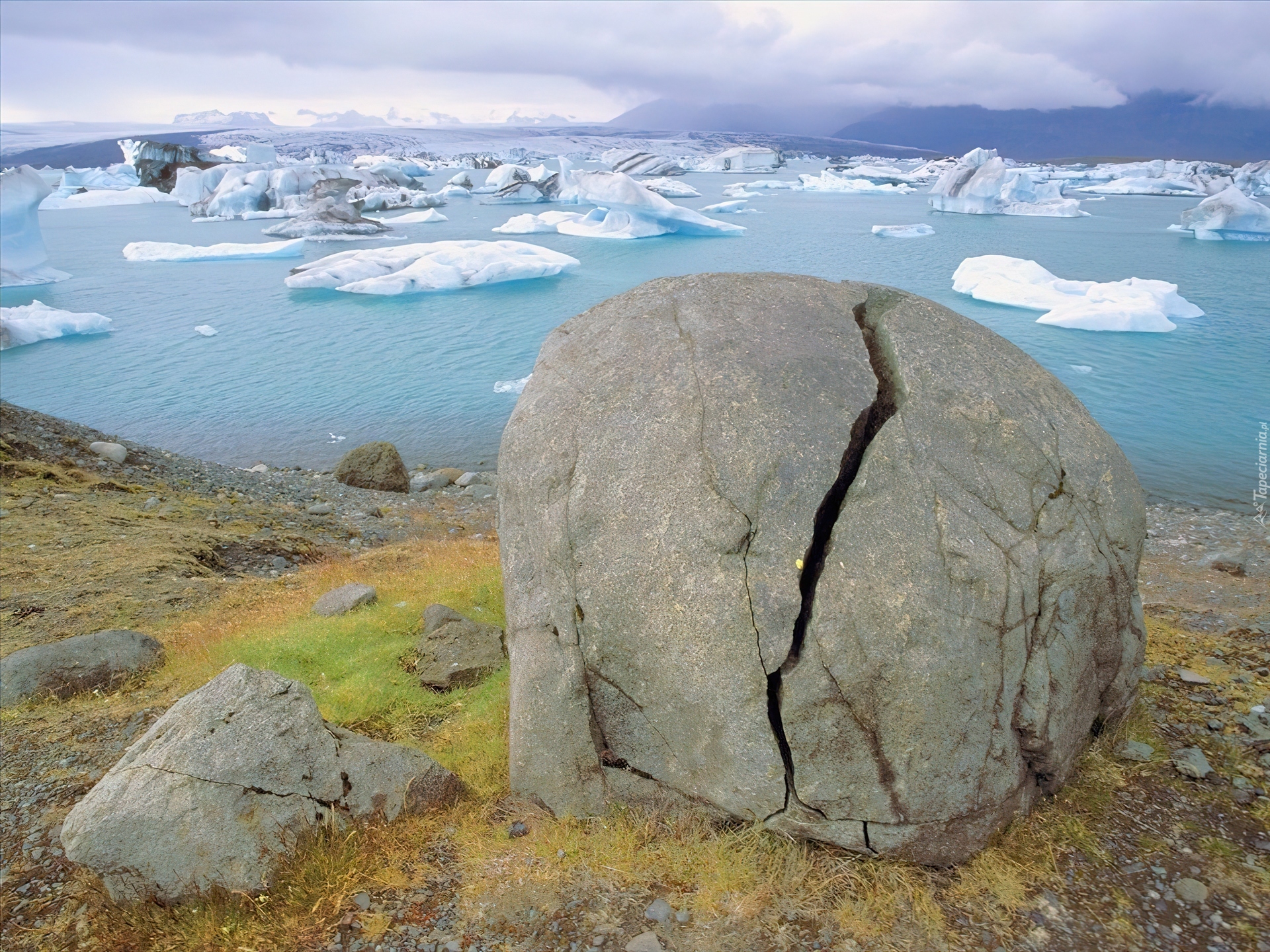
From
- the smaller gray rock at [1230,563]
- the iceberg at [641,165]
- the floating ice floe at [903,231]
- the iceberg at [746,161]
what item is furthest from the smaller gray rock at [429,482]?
the iceberg at [746,161]

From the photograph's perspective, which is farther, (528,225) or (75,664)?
(528,225)

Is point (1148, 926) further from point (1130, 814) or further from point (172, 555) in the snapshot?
point (172, 555)

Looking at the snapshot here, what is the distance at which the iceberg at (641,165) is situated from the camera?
9169 cm

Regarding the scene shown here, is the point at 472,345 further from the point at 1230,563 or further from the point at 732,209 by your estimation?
the point at 732,209

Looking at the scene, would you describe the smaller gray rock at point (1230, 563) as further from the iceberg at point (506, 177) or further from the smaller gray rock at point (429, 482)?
the iceberg at point (506, 177)

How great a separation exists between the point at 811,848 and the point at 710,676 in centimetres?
123

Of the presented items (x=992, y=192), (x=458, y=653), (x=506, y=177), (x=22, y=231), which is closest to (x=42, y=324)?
(x=22, y=231)

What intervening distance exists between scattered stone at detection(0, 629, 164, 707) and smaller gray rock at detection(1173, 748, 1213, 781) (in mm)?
8703

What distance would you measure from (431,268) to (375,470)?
24899 millimetres

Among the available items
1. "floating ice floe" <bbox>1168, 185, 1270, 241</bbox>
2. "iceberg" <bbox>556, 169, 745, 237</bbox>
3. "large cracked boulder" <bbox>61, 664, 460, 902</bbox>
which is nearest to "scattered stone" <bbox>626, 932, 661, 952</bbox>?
"large cracked boulder" <bbox>61, 664, 460, 902</bbox>

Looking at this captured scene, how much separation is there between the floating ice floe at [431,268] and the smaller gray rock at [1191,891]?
3928cm

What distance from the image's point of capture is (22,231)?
135 feet

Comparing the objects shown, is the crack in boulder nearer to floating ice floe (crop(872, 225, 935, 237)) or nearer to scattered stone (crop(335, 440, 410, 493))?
scattered stone (crop(335, 440, 410, 493))

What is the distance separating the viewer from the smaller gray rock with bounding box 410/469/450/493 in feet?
60.8
